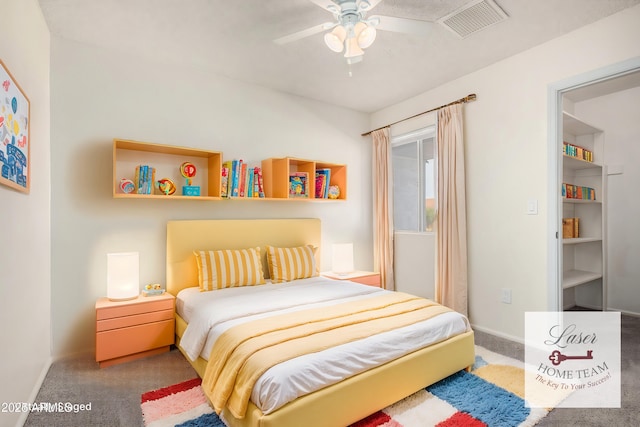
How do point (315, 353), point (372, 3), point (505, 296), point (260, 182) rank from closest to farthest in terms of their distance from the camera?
point (315, 353)
point (372, 3)
point (505, 296)
point (260, 182)

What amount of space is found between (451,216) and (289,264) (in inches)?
67.8

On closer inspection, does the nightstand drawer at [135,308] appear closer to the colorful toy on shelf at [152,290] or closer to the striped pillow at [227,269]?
the colorful toy on shelf at [152,290]

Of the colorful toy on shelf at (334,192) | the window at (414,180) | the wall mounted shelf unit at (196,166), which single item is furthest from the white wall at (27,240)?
the window at (414,180)

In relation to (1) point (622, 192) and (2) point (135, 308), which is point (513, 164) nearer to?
(1) point (622, 192)

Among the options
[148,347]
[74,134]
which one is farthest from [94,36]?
[148,347]

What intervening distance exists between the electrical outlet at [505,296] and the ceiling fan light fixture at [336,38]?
2572 millimetres

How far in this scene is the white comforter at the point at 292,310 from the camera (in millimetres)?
1531

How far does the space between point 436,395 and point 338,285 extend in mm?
1230

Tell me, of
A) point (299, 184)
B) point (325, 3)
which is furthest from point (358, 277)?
point (325, 3)

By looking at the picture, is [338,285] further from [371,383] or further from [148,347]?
[148,347]

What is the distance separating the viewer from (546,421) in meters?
1.82

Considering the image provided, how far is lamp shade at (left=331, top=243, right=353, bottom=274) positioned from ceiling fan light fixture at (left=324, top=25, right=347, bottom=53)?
7.66 feet

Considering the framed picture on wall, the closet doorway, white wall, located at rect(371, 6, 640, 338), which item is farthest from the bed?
the closet doorway

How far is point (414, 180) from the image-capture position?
4102 mm
